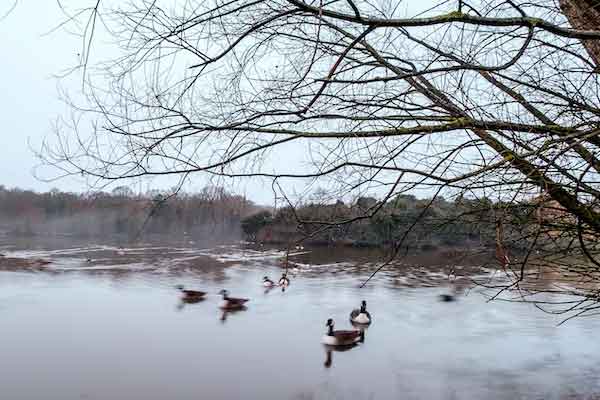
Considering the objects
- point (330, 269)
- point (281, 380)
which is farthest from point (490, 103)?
point (330, 269)

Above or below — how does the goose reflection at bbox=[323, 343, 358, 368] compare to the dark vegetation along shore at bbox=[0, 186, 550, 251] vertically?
below

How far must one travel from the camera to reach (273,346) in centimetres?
1068

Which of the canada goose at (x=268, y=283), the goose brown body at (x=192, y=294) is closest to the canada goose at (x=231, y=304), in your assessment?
the goose brown body at (x=192, y=294)

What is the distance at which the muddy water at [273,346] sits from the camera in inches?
335

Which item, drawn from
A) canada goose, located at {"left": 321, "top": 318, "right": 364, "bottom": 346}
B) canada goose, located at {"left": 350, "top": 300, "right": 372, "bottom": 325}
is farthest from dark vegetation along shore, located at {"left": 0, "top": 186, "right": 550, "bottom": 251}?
canada goose, located at {"left": 350, "top": 300, "right": 372, "bottom": 325}

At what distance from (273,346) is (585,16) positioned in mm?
8763

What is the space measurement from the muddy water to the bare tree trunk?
6.03 m

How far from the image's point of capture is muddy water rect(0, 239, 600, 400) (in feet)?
27.9

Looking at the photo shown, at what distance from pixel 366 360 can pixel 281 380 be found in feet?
7.10

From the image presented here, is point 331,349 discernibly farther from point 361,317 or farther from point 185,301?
point 185,301

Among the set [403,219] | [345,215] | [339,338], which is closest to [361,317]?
[339,338]

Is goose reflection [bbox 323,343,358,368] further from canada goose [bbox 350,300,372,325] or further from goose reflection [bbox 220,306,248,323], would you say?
goose reflection [bbox 220,306,248,323]

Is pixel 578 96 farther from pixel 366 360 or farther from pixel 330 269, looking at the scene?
pixel 330 269

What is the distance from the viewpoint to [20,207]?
46750 millimetres
